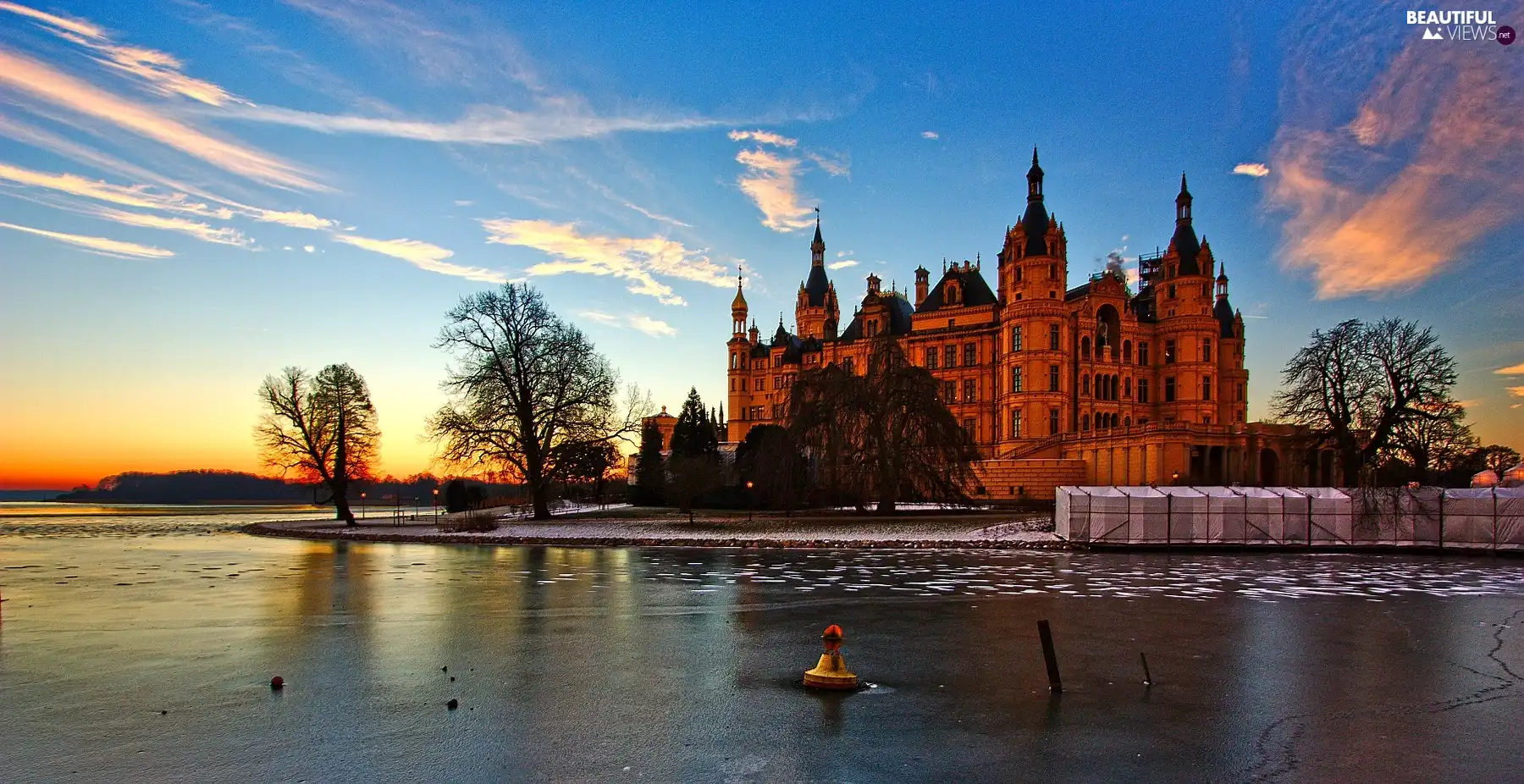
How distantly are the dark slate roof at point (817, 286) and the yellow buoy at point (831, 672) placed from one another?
4502 inches

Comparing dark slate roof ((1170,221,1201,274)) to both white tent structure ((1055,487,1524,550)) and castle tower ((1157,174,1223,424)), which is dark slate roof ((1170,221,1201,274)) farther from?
white tent structure ((1055,487,1524,550))

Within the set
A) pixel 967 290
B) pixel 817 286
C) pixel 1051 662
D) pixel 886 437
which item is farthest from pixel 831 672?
pixel 817 286

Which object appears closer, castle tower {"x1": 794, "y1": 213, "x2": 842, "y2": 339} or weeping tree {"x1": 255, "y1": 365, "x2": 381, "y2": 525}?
weeping tree {"x1": 255, "y1": 365, "x2": 381, "y2": 525}

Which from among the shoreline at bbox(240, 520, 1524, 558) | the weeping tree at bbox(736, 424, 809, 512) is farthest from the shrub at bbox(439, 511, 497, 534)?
the weeping tree at bbox(736, 424, 809, 512)

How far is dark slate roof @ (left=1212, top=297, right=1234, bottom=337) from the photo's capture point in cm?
9506

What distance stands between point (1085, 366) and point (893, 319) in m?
25.0

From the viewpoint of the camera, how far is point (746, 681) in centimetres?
975

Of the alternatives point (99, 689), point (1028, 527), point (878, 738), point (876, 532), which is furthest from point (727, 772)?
point (1028, 527)

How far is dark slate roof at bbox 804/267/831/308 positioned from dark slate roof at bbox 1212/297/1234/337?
161 feet

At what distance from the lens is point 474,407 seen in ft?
155

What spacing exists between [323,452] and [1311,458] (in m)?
68.7

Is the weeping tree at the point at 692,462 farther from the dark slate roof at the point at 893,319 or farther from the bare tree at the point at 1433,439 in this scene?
the bare tree at the point at 1433,439

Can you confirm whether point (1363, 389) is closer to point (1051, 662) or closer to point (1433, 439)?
point (1433, 439)

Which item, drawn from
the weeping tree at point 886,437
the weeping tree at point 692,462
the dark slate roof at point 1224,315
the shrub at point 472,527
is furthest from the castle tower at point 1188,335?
the shrub at point 472,527
